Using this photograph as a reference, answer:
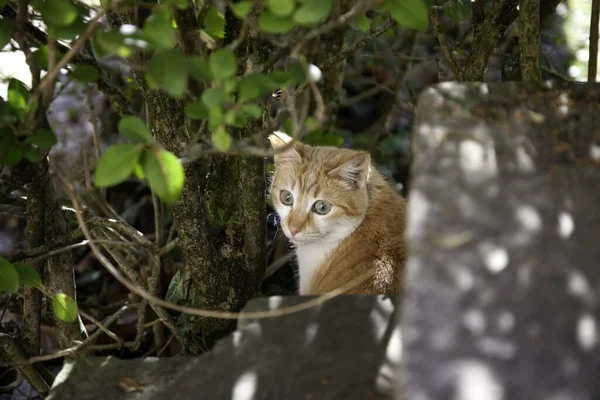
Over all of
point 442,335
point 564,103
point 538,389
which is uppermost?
point 564,103

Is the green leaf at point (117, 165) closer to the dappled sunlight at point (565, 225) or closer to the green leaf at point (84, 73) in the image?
the green leaf at point (84, 73)

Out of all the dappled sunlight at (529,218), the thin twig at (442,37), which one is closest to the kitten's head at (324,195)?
the thin twig at (442,37)

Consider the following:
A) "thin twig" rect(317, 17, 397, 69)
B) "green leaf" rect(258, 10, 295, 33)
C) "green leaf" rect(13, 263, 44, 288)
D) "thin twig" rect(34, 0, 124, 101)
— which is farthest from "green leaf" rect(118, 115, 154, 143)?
"thin twig" rect(317, 17, 397, 69)

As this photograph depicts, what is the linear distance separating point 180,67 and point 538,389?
3.46 ft

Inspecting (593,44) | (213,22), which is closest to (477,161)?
(213,22)

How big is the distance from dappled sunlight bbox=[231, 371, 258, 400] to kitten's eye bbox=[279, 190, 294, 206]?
142 cm

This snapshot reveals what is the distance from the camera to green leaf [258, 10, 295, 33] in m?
1.62

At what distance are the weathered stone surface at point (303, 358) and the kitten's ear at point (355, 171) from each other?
3.34 ft

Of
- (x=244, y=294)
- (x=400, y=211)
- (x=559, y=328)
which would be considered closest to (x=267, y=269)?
(x=244, y=294)

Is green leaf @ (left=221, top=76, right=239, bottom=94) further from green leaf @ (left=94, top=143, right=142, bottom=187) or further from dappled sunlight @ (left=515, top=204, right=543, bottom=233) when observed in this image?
dappled sunlight @ (left=515, top=204, right=543, bottom=233)

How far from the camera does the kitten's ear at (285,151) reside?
9.11 feet

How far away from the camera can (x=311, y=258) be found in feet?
9.61

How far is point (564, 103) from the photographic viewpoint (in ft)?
5.84

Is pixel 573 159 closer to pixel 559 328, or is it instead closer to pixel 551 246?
pixel 551 246
